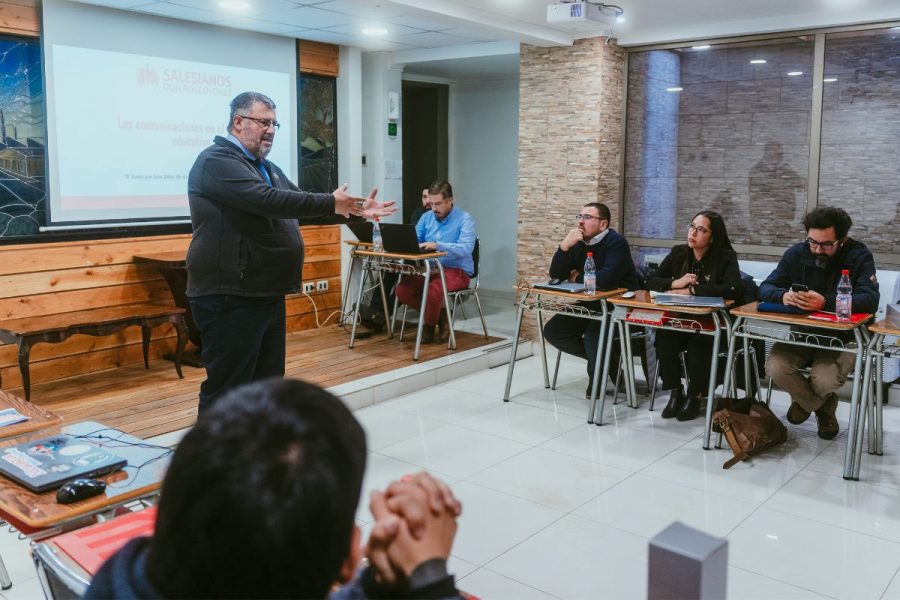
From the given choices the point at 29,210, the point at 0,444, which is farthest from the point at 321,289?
the point at 0,444

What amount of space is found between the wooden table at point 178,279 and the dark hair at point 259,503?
4619 millimetres

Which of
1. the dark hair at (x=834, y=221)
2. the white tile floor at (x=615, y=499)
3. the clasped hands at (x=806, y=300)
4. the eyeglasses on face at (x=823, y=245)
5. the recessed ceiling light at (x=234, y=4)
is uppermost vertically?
the recessed ceiling light at (x=234, y=4)

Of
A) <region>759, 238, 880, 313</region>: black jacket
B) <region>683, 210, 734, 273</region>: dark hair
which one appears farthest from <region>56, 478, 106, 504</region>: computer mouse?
<region>683, 210, 734, 273</region>: dark hair

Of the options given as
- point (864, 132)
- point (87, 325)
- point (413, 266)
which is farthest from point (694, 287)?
point (87, 325)

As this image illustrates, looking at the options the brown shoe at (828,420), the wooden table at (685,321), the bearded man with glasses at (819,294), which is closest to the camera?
the bearded man with glasses at (819,294)

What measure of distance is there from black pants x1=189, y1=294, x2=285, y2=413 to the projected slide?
2.59m

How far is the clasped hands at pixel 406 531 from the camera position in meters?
0.81

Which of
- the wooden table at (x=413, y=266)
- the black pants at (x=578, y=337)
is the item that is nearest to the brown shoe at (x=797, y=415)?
the black pants at (x=578, y=337)

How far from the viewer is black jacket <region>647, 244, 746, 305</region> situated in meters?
4.21

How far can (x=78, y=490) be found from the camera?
1808 mm

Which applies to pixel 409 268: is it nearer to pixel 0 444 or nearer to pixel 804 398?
pixel 804 398

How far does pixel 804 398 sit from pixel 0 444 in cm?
354

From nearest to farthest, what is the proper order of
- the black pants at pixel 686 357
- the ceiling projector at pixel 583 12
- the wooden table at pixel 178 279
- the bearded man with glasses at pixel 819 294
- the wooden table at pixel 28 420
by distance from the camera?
1. the wooden table at pixel 28 420
2. the bearded man with glasses at pixel 819 294
3. the black pants at pixel 686 357
4. the ceiling projector at pixel 583 12
5. the wooden table at pixel 178 279

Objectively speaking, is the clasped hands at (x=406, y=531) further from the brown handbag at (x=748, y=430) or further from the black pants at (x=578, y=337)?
the black pants at (x=578, y=337)
